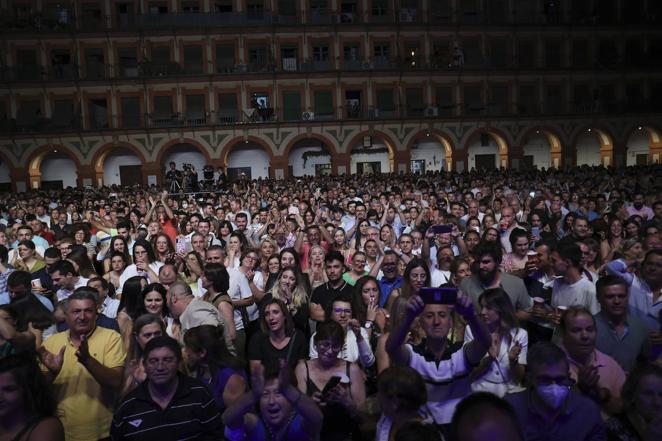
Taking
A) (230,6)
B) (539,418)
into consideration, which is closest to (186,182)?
(230,6)

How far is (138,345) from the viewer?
406 centimetres

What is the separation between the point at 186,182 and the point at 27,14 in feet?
62.4

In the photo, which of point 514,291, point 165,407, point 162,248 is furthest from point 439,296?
point 162,248

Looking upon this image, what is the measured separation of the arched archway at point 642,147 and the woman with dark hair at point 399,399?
4199cm

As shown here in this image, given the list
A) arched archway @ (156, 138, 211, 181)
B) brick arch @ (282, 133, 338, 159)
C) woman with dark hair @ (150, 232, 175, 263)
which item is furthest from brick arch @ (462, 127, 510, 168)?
woman with dark hair @ (150, 232, 175, 263)

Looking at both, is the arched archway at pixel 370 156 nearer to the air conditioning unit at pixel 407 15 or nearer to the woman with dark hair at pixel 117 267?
the air conditioning unit at pixel 407 15

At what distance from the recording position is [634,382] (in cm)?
310

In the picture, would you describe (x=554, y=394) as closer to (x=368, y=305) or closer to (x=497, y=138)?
(x=368, y=305)

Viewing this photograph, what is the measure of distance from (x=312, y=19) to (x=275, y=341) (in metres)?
32.8

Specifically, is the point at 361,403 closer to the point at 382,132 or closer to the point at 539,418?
the point at 539,418

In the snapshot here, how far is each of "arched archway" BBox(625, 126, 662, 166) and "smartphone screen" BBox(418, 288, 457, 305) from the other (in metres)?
41.5

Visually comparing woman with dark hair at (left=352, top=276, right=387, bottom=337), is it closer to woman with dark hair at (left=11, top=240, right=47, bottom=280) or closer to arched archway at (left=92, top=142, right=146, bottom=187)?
woman with dark hair at (left=11, top=240, right=47, bottom=280)

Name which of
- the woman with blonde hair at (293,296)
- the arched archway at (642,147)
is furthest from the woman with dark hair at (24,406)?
the arched archway at (642,147)

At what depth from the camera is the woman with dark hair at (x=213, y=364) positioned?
3.88 meters
